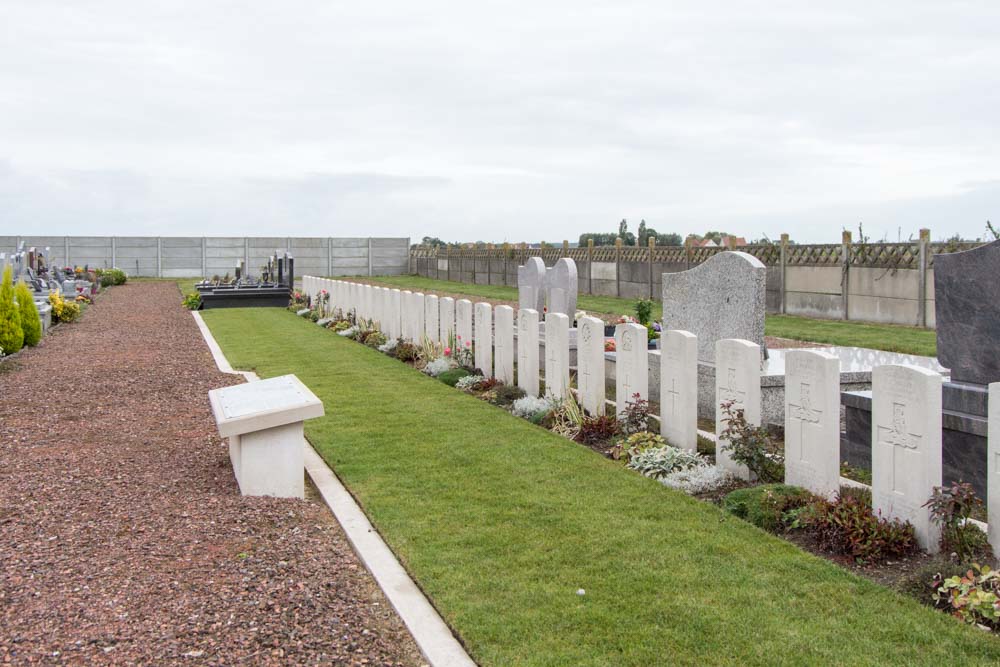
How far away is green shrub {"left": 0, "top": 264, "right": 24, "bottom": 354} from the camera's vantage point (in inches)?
557

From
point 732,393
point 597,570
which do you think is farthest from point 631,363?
point 597,570

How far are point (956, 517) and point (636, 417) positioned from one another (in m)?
3.23

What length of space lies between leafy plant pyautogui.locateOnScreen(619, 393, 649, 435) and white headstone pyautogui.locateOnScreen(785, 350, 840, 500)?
1.80 m

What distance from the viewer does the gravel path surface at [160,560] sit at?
402cm

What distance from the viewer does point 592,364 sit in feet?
27.9

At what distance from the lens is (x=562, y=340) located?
9250 millimetres

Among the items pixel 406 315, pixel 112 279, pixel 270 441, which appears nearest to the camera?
pixel 270 441

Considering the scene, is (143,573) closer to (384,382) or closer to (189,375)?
(384,382)

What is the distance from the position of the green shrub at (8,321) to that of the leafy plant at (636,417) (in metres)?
10.4

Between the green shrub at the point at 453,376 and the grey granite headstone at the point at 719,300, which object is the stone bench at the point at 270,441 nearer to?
the grey granite headstone at the point at 719,300

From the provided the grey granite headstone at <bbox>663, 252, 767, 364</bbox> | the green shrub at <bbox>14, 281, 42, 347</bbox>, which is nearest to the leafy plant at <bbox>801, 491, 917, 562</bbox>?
the grey granite headstone at <bbox>663, 252, 767, 364</bbox>

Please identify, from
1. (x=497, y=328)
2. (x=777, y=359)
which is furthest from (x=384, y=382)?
(x=777, y=359)

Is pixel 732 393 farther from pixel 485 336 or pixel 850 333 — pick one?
pixel 850 333

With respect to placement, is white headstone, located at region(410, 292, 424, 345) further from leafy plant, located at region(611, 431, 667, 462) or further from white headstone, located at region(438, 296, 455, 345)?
leafy plant, located at region(611, 431, 667, 462)
